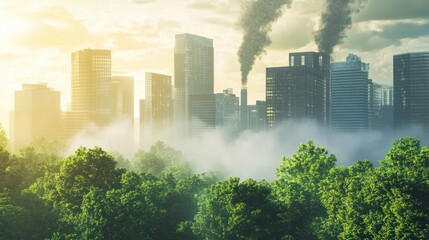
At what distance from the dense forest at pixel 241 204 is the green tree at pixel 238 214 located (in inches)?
4.9

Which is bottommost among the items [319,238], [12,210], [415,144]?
[319,238]

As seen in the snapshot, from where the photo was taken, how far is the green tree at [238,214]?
6950 cm

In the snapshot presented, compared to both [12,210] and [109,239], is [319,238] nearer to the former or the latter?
[109,239]

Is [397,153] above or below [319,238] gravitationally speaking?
above

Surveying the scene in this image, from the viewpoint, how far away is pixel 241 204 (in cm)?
6962

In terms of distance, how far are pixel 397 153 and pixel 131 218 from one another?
41266 mm

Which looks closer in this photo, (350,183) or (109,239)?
(109,239)

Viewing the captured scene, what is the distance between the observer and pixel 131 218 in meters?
64.6

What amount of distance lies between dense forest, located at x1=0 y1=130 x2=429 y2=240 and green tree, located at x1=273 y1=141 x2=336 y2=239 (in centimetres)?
15

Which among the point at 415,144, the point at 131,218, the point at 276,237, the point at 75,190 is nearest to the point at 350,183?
the point at 276,237

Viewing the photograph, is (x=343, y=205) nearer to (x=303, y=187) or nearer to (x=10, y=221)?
(x=303, y=187)

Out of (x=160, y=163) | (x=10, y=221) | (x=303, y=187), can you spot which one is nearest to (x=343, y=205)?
(x=303, y=187)

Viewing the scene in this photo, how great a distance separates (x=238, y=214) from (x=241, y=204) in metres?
1.33

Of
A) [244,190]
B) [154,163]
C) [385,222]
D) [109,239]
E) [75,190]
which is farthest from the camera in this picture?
[154,163]
